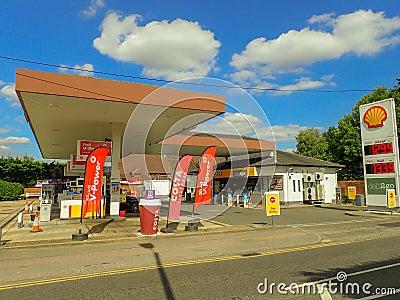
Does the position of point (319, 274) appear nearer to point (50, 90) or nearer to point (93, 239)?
point (93, 239)

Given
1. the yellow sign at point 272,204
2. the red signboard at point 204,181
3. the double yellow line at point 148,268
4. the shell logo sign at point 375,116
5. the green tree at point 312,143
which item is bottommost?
the double yellow line at point 148,268

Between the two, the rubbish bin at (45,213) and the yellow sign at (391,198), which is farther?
the yellow sign at (391,198)

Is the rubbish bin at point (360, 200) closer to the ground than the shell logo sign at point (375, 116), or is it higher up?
closer to the ground

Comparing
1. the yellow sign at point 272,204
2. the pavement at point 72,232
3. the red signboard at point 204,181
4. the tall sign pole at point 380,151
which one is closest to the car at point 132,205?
the pavement at point 72,232

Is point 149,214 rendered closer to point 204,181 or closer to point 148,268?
point 204,181

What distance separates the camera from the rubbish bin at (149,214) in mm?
12422

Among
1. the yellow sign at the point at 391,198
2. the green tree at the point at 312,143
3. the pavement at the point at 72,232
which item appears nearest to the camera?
the pavement at the point at 72,232

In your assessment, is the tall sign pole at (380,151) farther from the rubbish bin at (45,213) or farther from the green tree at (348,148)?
the green tree at (348,148)

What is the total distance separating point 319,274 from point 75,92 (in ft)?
36.2

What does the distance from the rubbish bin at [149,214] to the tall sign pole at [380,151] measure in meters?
15.2

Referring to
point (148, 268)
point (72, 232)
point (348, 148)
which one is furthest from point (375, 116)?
point (348, 148)

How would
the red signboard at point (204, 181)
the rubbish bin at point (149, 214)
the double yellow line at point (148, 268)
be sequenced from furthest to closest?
the red signboard at point (204, 181) < the rubbish bin at point (149, 214) < the double yellow line at point (148, 268)

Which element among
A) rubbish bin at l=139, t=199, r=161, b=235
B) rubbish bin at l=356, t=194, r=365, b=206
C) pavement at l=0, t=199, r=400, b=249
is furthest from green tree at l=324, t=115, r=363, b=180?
rubbish bin at l=139, t=199, r=161, b=235
